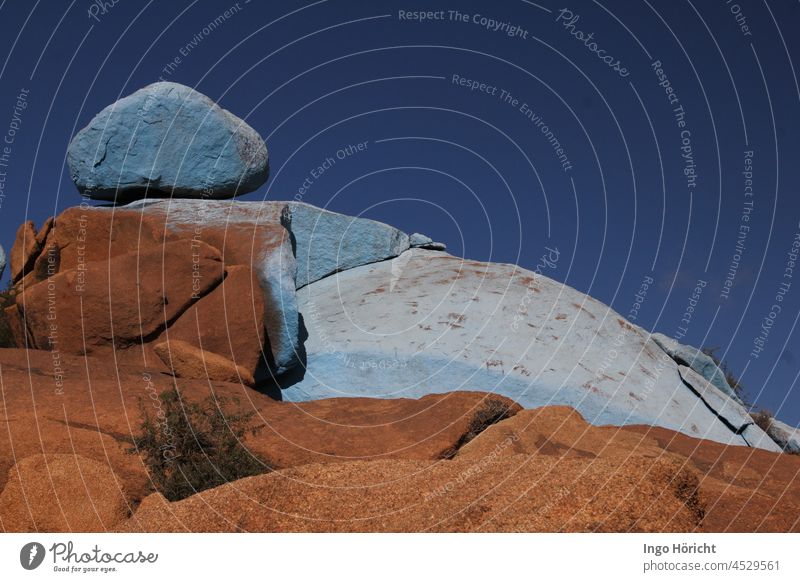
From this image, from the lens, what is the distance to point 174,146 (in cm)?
1975

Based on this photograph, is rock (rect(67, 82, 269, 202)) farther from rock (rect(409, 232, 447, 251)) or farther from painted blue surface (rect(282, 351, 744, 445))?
painted blue surface (rect(282, 351, 744, 445))

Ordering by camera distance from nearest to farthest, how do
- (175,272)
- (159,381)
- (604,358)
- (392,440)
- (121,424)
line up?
1. (121,424)
2. (392,440)
3. (159,381)
4. (175,272)
5. (604,358)

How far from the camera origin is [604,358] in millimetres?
17219

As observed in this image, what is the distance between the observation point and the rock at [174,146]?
1966 cm

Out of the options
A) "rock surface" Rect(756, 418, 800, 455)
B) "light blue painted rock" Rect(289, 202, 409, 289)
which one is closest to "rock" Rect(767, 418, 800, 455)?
"rock surface" Rect(756, 418, 800, 455)

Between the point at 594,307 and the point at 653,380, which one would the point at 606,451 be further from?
the point at 594,307

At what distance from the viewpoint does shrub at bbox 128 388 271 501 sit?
32.4 feet

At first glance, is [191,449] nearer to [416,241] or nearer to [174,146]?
[174,146]

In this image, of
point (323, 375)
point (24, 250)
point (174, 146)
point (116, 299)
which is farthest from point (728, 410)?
point (24, 250)

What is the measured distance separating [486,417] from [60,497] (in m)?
6.34

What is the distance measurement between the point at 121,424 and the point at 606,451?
7.00 metres
